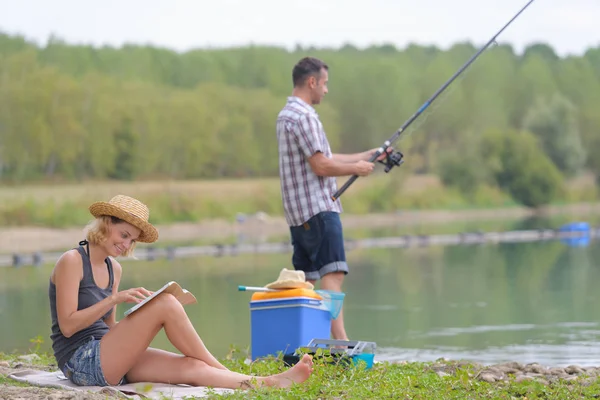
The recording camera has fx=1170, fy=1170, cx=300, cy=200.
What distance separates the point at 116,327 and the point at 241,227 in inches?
1034

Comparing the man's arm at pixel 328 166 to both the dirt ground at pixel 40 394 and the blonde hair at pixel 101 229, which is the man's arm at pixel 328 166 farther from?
the dirt ground at pixel 40 394

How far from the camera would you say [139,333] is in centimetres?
495

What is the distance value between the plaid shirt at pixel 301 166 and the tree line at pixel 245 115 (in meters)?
20.8

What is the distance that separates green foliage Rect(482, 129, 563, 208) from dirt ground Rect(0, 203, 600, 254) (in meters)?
0.63

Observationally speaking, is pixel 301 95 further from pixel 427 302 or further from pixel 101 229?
pixel 427 302

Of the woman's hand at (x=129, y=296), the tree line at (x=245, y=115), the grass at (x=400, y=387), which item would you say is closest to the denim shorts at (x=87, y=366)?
the woman's hand at (x=129, y=296)

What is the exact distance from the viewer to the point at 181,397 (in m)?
4.78

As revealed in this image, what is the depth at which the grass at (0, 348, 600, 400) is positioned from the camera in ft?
15.6

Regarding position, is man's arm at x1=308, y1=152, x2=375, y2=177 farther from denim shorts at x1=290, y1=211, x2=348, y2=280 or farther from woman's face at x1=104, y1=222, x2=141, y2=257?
woman's face at x1=104, y1=222, x2=141, y2=257

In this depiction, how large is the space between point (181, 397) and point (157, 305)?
0.42m

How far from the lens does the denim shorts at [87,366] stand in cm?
498

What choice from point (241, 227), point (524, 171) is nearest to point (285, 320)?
point (241, 227)

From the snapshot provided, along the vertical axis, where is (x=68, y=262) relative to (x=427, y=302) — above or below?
above

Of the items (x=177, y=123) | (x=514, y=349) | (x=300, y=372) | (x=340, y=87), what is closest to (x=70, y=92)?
(x=177, y=123)
